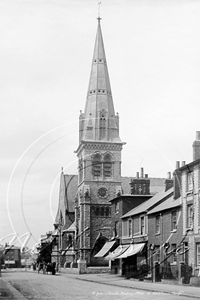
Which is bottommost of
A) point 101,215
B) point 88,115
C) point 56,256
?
point 56,256

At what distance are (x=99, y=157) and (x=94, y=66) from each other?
49.8ft

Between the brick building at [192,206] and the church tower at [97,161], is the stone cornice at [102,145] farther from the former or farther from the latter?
the brick building at [192,206]

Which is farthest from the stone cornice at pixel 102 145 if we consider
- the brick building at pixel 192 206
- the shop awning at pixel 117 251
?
the brick building at pixel 192 206

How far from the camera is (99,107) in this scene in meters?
83.4

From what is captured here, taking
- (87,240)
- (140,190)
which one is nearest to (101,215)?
(87,240)

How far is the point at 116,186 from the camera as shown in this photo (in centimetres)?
8138

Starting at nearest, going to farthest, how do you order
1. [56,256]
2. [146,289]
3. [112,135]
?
[146,289]
[112,135]
[56,256]

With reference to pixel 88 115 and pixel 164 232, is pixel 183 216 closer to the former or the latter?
pixel 164 232

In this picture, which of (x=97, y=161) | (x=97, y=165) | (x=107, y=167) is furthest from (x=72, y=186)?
(x=97, y=161)

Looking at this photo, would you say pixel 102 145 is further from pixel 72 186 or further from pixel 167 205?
pixel 167 205

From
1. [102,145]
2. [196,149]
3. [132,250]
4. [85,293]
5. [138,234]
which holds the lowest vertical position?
[85,293]

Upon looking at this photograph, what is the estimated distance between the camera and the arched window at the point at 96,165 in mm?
81562

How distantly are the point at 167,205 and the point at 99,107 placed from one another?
42.5 metres

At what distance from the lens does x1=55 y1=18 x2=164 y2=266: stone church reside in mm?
78375
